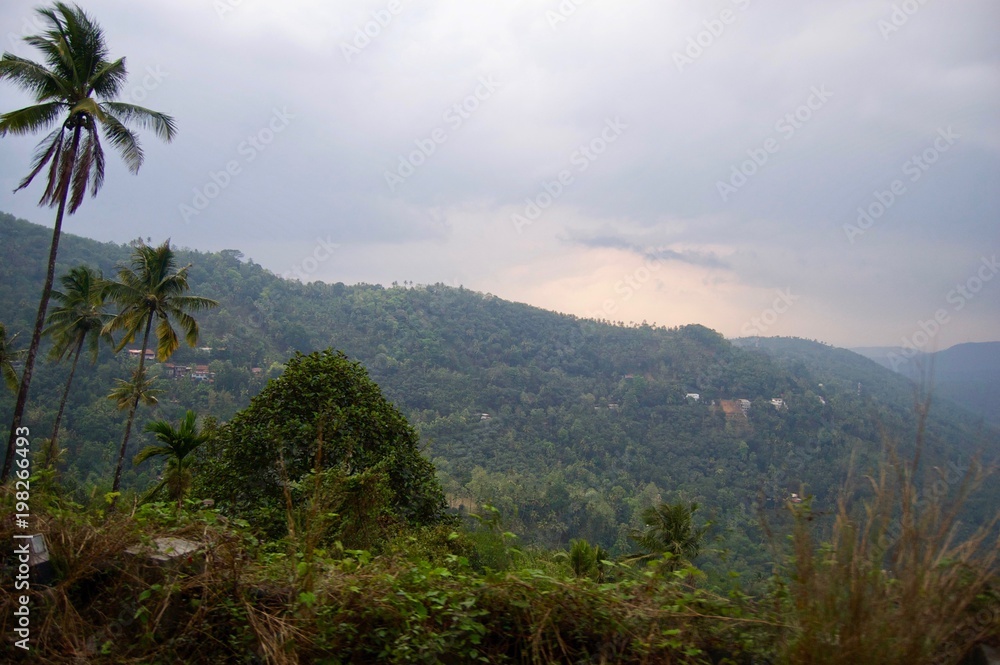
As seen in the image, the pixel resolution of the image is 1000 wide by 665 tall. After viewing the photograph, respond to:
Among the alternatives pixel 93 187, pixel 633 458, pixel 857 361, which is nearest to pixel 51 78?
pixel 93 187

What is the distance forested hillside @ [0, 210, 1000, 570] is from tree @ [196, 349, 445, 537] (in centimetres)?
1979

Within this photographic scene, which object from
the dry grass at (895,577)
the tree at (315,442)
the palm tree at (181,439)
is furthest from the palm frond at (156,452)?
the dry grass at (895,577)

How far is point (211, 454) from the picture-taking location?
9.65 m

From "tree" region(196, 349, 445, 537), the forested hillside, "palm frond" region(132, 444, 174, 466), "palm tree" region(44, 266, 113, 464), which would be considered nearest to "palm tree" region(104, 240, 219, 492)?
"palm tree" region(44, 266, 113, 464)

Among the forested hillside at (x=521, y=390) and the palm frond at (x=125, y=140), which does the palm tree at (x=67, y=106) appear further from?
the forested hillside at (x=521, y=390)

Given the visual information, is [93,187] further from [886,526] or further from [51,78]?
[886,526]

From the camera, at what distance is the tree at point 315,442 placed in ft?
29.3

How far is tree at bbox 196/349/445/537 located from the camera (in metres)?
8.92

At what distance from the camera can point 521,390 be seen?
70750mm

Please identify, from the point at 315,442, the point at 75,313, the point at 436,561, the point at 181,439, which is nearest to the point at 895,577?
the point at 436,561

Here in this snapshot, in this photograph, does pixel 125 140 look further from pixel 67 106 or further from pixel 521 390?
pixel 521 390

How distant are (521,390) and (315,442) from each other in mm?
62131

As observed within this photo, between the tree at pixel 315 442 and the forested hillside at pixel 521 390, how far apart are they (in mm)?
19792

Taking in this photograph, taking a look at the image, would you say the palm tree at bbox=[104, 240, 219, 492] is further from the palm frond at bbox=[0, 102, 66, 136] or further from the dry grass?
the dry grass
